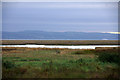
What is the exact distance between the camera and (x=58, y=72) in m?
12.0

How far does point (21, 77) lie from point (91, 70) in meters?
4.49

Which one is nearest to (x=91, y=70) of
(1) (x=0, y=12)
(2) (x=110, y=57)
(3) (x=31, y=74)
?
(3) (x=31, y=74)

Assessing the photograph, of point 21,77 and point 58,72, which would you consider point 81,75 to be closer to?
point 58,72

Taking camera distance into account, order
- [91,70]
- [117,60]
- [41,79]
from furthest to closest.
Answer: [117,60] < [91,70] < [41,79]

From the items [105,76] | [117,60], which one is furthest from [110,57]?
[105,76]

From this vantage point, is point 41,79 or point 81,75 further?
point 81,75

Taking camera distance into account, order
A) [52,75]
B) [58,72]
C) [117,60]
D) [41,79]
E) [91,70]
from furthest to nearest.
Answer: [117,60] → [91,70] → [58,72] → [52,75] → [41,79]

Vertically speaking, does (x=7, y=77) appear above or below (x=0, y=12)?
below

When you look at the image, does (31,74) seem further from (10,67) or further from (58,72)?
(10,67)

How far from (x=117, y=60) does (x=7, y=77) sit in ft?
31.2

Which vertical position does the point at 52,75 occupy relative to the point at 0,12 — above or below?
below

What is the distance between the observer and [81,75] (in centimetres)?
1147

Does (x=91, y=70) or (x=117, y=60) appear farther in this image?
(x=117, y=60)

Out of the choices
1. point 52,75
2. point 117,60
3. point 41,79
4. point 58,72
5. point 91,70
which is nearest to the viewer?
point 41,79
